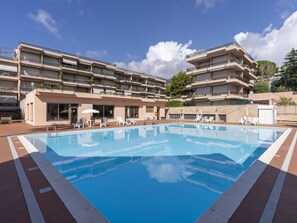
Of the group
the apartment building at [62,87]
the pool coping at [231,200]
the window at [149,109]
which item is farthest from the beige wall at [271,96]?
the pool coping at [231,200]

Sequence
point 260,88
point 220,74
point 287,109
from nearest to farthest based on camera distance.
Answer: point 287,109 → point 220,74 → point 260,88

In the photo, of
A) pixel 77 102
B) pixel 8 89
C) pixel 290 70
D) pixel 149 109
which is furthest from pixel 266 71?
pixel 8 89

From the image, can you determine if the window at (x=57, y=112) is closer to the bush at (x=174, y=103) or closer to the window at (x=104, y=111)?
the window at (x=104, y=111)

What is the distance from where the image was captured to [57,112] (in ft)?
69.6

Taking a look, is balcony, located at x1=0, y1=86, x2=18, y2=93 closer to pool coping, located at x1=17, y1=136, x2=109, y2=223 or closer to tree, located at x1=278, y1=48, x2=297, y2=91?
pool coping, located at x1=17, y1=136, x2=109, y2=223

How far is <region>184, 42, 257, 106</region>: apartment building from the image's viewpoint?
32750mm

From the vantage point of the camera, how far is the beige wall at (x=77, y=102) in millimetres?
19484

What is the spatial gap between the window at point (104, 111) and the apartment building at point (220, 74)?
19.5 m

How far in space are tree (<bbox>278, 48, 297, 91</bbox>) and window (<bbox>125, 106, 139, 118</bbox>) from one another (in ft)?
128

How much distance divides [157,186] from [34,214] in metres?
3.39

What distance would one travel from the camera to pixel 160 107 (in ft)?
116

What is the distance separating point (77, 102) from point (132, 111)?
10.0 m

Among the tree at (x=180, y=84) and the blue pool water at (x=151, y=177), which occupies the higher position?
the tree at (x=180, y=84)

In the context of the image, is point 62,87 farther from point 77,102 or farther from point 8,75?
point 8,75
